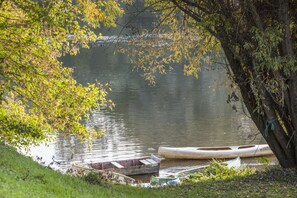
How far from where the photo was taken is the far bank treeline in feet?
38.3

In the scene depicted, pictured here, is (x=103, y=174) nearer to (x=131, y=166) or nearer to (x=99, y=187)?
(x=131, y=166)

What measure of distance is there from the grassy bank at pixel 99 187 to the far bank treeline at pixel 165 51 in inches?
40.1

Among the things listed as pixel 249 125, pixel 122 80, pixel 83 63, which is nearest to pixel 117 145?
pixel 249 125

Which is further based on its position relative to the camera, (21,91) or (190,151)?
(190,151)

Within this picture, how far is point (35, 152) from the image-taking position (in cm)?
2845

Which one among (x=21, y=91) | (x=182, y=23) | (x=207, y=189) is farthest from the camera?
(x=21, y=91)

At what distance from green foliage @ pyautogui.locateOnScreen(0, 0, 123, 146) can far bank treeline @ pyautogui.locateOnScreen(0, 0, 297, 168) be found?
3 cm

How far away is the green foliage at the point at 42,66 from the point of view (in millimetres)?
14445

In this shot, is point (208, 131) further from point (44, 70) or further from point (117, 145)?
point (44, 70)

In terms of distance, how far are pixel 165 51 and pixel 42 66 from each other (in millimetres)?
3395

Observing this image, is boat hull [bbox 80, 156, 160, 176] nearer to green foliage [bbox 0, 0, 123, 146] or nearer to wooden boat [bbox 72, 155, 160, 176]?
wooden boat [bbox 72, 155, 160, 176]

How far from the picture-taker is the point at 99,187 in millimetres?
10625

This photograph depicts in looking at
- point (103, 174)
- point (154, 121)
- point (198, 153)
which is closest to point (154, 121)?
point (154, 121)

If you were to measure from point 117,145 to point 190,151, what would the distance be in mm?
4206
